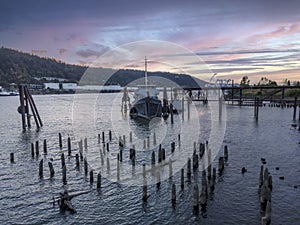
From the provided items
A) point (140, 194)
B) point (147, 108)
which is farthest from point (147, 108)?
point (140, 194)

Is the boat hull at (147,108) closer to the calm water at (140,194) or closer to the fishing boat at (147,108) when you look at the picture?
the fishing boat at (147,108)

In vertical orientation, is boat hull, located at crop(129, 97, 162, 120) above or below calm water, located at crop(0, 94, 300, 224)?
above

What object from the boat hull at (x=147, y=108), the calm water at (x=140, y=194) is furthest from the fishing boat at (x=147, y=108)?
the calm water at (x=140, y=194)

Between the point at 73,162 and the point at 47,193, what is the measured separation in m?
8.07

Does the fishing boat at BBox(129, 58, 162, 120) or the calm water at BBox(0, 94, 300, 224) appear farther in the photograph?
the fishing boat at BBox(129, 58, 162, 120)

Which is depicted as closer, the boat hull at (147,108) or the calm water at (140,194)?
the calm water at (140,194)

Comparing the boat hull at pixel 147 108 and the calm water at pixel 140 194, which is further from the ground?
the boat hull at pixel 147 108

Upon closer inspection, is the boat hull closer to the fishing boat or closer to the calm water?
the fishing boat

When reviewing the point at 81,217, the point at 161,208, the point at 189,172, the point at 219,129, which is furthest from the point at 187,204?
the point at 219,129

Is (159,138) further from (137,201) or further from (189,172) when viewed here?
(137,201)

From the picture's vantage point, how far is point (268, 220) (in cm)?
1487

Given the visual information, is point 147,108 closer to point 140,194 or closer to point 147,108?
point 147,108

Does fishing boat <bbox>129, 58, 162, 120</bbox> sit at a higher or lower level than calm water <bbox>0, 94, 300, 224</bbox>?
higher

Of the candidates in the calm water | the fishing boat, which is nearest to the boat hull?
the fishing boat
